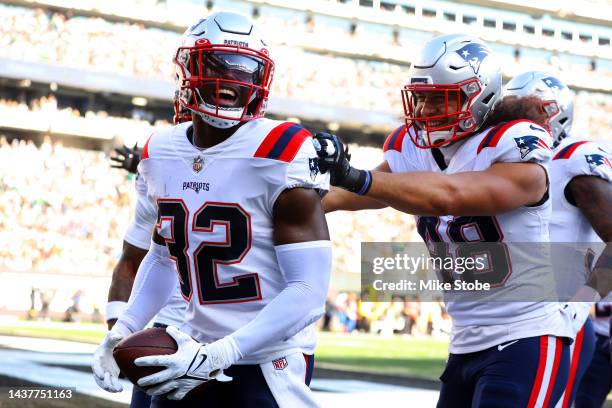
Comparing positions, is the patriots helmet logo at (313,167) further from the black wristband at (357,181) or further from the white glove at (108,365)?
the white glove at (108,365)

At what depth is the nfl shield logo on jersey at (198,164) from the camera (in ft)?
9.52

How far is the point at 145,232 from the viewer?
379 cm

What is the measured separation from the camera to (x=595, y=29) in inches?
1581

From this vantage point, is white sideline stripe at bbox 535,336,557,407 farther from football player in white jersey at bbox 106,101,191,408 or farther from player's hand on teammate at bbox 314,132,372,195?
football player in white jersey at bbox 106,101,191,408

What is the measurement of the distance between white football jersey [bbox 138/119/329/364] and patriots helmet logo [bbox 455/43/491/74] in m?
1.13

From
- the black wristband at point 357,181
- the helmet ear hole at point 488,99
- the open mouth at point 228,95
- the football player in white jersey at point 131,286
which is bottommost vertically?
the football player in white jersey at point 131,286

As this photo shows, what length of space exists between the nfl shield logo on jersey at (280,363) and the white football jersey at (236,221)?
2 cm

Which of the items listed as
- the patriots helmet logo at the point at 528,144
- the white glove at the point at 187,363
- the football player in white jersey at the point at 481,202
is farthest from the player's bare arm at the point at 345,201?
the white glove at the point at 187,363

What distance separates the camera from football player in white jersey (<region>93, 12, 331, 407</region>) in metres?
2.70

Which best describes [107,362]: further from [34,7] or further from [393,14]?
[393,14]

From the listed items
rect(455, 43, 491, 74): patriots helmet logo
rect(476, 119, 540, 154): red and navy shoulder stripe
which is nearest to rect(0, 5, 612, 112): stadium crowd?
rect(455, 43, 491, 74): patriots helmet logo

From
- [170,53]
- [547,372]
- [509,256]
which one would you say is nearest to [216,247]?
[509,256]

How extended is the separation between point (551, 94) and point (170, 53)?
24711 mm

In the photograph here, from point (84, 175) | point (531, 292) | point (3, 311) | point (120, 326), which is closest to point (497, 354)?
point (531, 292)
